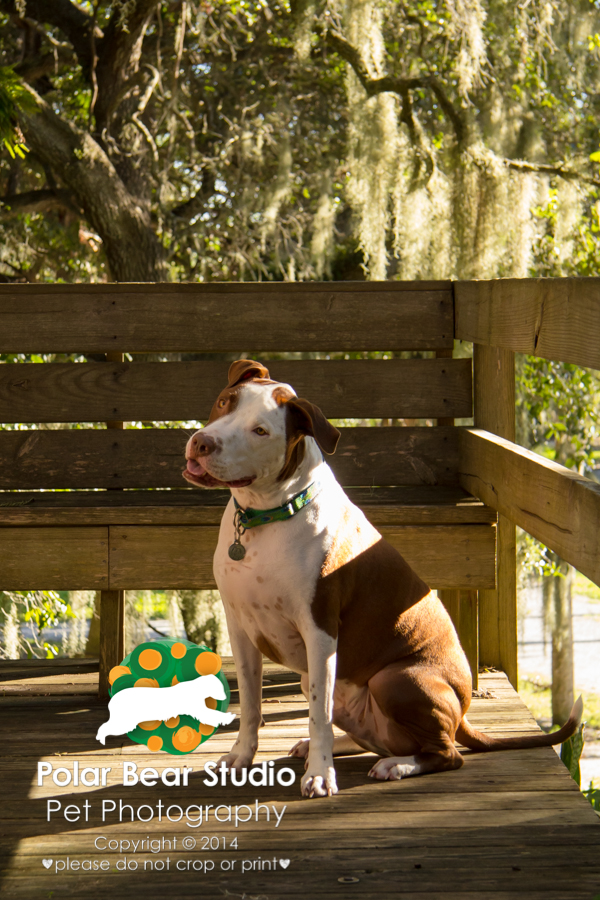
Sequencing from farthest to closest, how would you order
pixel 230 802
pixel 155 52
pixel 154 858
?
1. pixel 155 52
2. pixel 230 802
3. pixel 154 858

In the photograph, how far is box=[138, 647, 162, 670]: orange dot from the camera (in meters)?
2.52

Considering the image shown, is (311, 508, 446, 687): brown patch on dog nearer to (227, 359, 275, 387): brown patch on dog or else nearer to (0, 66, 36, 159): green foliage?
(227, 359, 275, 387): brown patch on dog

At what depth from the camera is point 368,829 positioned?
2.11 m

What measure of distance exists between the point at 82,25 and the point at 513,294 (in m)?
5.51

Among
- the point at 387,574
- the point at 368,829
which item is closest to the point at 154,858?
the point at 368,829

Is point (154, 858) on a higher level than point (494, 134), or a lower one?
lower

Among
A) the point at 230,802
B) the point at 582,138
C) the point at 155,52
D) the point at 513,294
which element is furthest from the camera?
the point at 582,138

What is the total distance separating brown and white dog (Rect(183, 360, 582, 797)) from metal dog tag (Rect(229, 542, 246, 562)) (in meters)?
0.01

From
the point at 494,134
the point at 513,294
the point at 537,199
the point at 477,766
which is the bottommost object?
the point at 477,766

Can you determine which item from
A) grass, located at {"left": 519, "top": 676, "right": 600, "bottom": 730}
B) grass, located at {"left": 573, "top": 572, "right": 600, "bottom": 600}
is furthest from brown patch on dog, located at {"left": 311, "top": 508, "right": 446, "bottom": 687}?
grass, located at {"left": 573, "top": 572, "right": 600, "bottom": 600}

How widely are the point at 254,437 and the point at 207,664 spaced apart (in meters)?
0.78

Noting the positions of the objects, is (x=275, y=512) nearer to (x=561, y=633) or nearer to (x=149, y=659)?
(x=149, y=659)

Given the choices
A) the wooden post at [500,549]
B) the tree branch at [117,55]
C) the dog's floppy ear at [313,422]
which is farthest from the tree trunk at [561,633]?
the dog's floppy ear at [313,422]

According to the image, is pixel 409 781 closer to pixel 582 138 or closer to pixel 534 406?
pixel 534 406
